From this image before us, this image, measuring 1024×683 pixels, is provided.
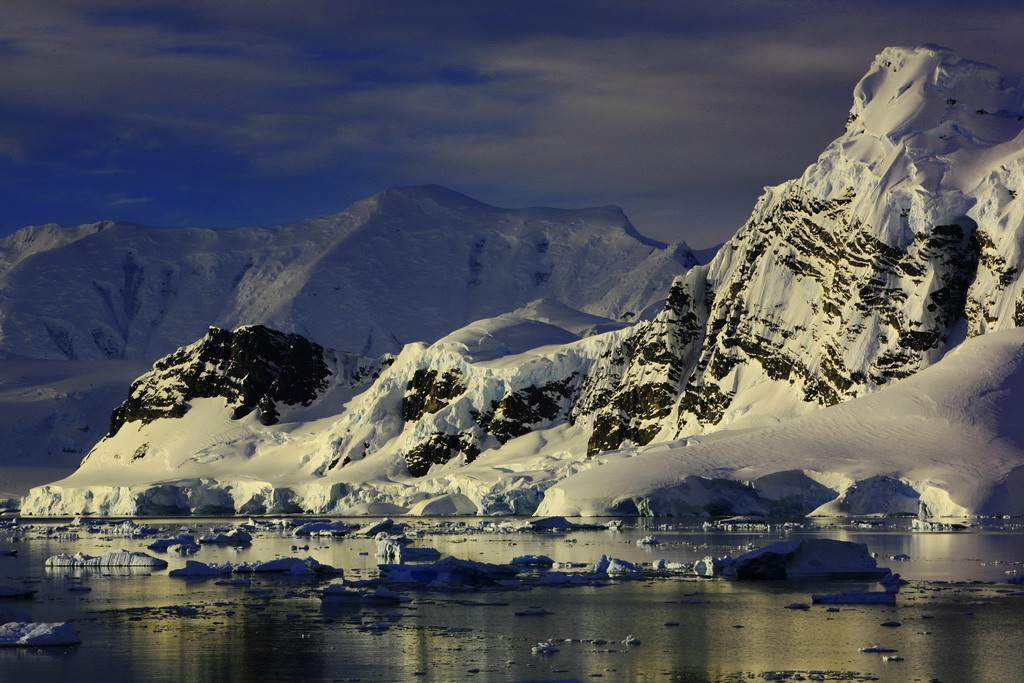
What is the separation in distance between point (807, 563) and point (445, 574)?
10.5 meters

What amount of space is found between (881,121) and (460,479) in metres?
42.1

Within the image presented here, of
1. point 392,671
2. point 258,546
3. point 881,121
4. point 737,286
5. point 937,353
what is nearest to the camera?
point 392,671

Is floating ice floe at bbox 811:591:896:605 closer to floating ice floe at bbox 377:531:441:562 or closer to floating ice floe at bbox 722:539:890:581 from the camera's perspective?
floating ice floe at bbox 722:539:890:581

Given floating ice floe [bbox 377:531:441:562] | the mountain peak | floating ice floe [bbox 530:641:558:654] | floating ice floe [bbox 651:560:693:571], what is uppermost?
the mountain peak

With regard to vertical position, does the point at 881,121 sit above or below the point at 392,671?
above

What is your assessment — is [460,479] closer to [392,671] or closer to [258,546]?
[258,546]

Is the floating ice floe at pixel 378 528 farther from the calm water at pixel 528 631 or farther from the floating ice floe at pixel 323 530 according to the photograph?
the calm water at pixel 528 631

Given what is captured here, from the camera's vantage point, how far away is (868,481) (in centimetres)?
8100

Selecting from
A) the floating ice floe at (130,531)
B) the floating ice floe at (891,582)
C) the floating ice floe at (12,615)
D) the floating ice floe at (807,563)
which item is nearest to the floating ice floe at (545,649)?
the floating ice floe at (891,582)

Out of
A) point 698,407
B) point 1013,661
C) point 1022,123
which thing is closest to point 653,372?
point 698,407

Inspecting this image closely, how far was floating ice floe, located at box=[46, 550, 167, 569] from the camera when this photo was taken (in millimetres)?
50312

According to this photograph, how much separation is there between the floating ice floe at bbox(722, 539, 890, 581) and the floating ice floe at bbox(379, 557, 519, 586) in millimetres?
6975

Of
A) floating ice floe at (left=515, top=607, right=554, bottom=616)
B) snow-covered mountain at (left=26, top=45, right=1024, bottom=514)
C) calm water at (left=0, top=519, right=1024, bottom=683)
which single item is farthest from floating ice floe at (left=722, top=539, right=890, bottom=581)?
snow-covered mountain at (left=26, top=45, right=1024, bottom=514)

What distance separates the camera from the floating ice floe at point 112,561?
5031 cm
